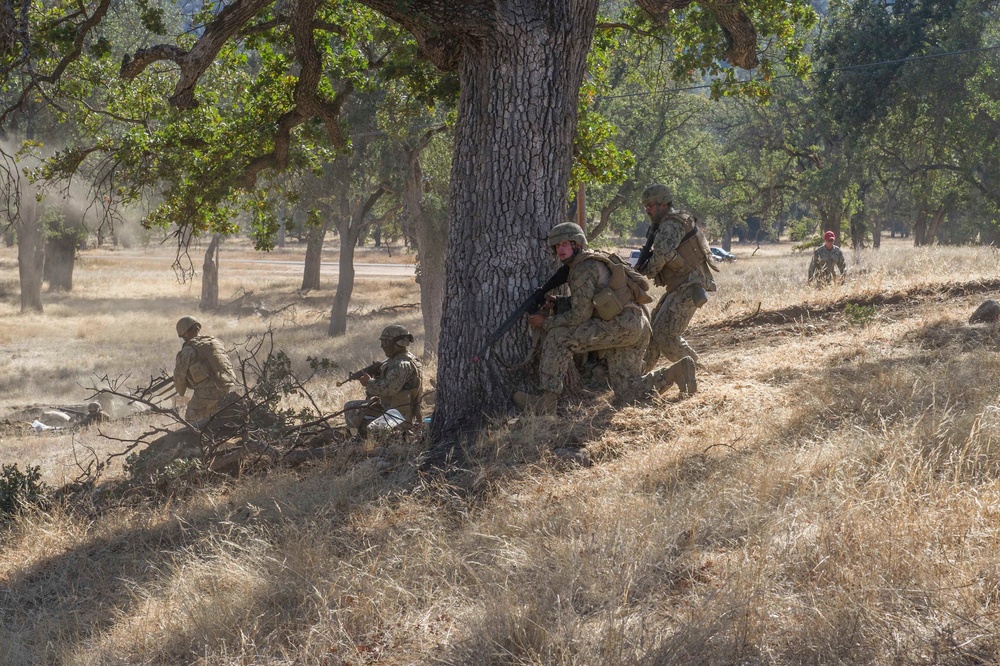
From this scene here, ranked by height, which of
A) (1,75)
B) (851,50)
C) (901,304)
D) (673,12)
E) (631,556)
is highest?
(851,50)

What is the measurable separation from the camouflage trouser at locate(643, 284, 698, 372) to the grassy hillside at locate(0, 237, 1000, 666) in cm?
42

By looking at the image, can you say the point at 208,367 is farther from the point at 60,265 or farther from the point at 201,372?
the point at 60,265

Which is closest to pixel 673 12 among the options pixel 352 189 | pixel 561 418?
pixel 561 418

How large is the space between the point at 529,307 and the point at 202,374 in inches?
204

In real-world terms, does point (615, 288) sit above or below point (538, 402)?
above

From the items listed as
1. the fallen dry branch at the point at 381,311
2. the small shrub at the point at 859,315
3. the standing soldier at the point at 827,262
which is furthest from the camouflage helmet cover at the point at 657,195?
the fallen dry branch at the point at 381,311

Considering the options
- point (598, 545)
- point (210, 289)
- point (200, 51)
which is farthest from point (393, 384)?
point (210, 289)

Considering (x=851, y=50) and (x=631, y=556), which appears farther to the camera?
(x=851, y=50)

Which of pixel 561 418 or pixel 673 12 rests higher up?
pixel 673 12

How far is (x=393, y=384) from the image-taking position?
8.33 m

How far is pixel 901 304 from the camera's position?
11.5 metres

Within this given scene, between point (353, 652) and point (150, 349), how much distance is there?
69.6 feet

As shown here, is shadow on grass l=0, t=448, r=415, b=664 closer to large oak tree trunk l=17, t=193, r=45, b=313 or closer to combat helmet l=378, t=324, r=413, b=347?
combat helmet l=378, t=324, r=413, b=347

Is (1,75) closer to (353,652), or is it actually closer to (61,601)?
(61,601)
